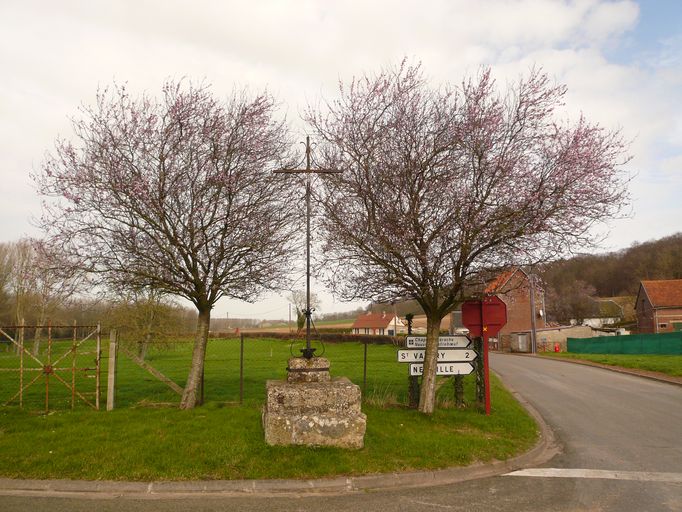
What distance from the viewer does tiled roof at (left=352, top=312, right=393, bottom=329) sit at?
73.1 m

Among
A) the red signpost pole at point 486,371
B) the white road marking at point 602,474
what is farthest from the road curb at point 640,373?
the white road marking at point 602,474

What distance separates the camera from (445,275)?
33.6 ft

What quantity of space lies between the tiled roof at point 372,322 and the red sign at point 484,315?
6055 cm

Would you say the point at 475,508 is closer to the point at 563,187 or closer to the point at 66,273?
the point at 563,187

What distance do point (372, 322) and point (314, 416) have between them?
68793 millimetres

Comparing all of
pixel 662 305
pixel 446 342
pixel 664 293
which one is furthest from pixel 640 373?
pixel 664 293

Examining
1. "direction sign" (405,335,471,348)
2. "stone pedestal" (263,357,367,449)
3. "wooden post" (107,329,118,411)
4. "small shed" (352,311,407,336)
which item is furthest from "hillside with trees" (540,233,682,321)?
"stone pedestal" (263,357,367,449)

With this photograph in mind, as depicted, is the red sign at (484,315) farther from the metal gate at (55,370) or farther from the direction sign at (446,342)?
the metal gate at (55,370)

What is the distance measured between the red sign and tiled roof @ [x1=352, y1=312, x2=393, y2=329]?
6055cm

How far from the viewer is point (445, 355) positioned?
1158cm

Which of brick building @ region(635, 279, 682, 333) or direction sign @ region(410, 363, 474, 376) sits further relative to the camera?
brick building @ region(635, 279, 682, 333)

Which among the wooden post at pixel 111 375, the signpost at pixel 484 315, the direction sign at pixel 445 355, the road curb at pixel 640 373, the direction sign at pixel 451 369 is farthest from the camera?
the road curb at pixel 640 373

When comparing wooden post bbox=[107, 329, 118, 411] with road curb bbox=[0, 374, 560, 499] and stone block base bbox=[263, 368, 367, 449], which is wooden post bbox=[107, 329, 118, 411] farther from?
stone block base bbox=[263, 368, 367, 449]

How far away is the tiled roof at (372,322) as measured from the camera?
7314 centimetres
